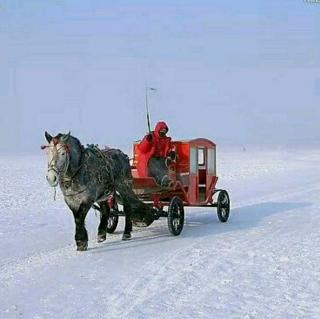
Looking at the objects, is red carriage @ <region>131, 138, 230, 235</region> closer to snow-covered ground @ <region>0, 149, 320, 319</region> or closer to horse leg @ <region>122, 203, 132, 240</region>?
snow-covered ground @ <region>0, 149, 320, 319</region>

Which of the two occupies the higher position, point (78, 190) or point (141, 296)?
point (78, 190)

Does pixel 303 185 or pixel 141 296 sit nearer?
pixel 141 296

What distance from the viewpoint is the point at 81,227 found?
9.98 meters

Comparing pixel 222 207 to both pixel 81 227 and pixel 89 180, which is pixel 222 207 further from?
pixel 81 227

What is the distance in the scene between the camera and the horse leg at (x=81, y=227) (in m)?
10.0

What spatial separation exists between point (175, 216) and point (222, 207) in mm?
2458

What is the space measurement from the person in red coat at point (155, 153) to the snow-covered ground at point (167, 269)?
4.11ft

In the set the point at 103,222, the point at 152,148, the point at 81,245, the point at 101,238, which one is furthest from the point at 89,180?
the point at 152,148

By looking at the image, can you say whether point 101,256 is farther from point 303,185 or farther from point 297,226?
point 303,185

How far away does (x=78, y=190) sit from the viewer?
10.0 metres

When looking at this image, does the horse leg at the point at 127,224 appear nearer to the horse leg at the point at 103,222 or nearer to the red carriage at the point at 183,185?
the horse leg at the point at 103,222

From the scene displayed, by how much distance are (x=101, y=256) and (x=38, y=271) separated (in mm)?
1281

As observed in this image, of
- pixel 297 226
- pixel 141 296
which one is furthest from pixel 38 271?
pixel 297 226

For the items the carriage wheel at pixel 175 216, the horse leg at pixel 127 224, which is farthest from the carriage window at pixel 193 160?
the horse leg at pixel 127 224
